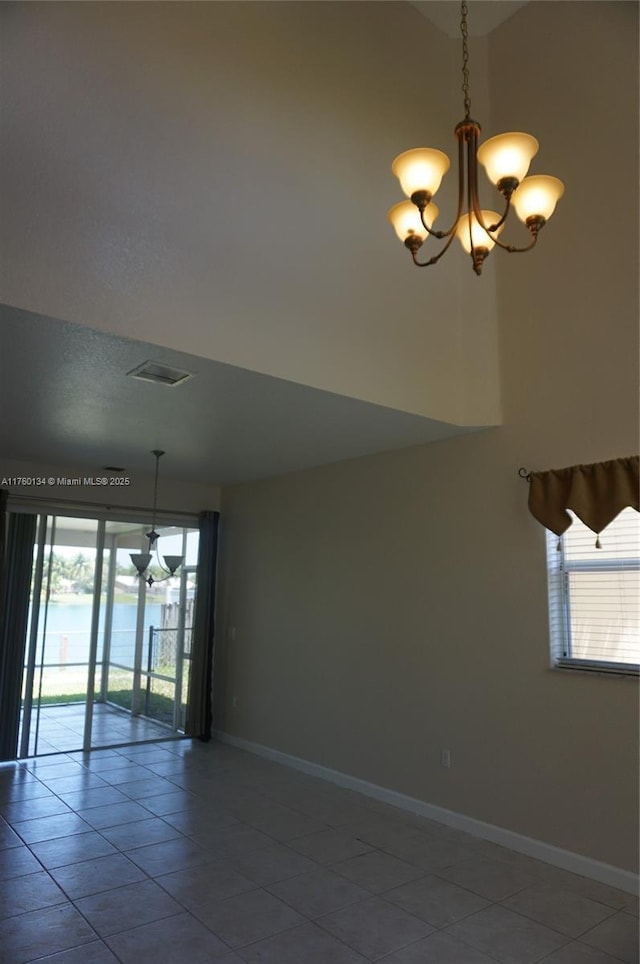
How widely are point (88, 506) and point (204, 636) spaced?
1.78m

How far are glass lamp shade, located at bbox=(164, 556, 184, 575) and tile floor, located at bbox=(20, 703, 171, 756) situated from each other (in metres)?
1.58

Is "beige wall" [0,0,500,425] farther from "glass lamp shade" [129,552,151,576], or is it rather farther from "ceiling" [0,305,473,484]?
"glass lamp shade" [129,552,151,576]

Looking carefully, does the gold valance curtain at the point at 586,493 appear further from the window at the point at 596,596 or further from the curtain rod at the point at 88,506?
the curtain rod at the point at 88,506

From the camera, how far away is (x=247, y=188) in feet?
11.3

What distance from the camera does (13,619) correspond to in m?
5.76

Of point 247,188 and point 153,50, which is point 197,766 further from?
point 153,50

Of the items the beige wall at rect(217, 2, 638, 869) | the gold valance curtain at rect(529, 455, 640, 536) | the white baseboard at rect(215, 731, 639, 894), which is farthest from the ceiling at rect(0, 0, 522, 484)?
the white baseboard at rect(215, 731, 639, 894)

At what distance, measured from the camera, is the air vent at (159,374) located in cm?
336

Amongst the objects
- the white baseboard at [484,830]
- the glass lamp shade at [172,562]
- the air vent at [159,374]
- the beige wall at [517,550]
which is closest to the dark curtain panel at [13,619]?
the glass lamp shade at [172,562]

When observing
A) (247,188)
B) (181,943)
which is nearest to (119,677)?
(181,943)

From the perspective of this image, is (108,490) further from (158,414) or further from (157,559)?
(158,414)

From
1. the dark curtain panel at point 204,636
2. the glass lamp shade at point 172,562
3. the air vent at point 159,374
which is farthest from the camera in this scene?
the dark curtain panel at point 204,636

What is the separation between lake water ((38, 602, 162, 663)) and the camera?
236 inches

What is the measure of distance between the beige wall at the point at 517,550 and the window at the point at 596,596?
9 centimetres
